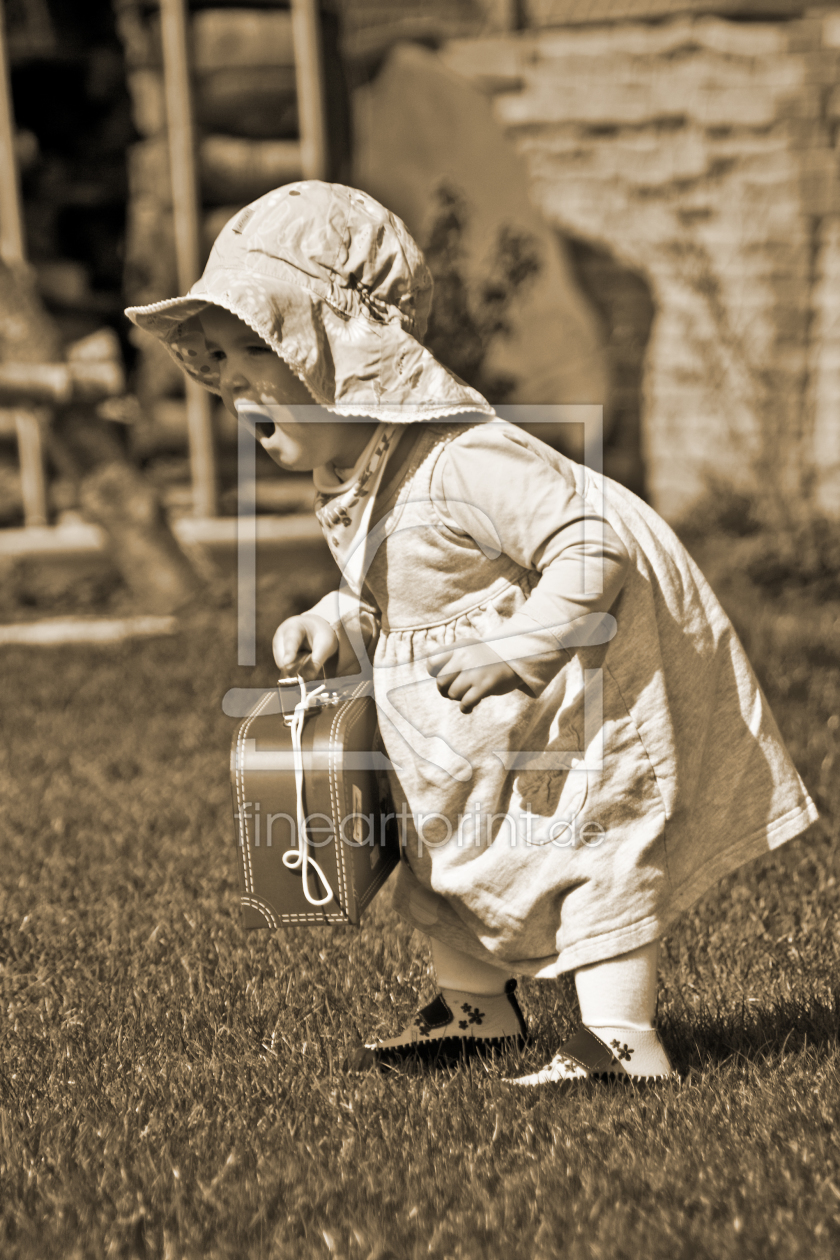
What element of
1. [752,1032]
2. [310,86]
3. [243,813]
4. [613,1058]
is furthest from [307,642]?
[310,86]

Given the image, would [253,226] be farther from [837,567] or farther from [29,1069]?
[837,567]

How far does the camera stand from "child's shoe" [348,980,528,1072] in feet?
7.67

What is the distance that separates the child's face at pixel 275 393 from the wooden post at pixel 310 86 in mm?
5496

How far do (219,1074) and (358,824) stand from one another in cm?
53

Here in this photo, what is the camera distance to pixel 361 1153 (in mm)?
1992

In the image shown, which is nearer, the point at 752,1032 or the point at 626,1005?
the point at 626,1005

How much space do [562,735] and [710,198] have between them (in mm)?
6044

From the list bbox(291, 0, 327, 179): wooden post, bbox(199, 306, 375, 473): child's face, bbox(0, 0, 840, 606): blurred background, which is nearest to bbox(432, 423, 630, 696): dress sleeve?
bbox(199, 306, 375, 473): child's face

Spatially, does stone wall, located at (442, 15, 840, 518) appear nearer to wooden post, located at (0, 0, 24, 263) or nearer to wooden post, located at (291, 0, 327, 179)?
wooden post, located at (291, 0, 327, 179)

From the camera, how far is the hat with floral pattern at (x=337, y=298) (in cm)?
195

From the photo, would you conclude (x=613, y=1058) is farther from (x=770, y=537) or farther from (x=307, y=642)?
(x=770, y=537)

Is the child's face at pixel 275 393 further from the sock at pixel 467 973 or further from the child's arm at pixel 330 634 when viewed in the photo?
the sock at pixel 467 973

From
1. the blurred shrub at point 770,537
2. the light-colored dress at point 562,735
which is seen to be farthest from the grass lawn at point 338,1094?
the blurred shrub at point 770,537

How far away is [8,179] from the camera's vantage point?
7508mm
